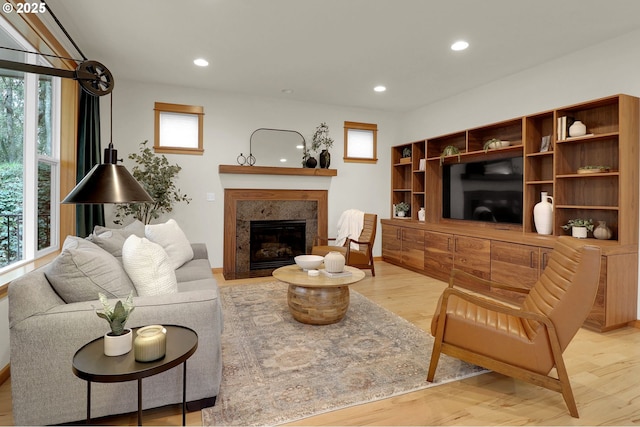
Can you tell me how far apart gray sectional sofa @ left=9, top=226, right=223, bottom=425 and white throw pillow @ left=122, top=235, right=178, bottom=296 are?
6.4 inches

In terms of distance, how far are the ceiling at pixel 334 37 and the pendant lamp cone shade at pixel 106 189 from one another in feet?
7.06

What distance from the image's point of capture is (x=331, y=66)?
4.08 meters

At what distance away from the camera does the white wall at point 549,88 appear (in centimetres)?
324

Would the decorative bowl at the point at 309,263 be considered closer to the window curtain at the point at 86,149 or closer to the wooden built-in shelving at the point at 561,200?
the wooden built-in shelving at the point at 561,200

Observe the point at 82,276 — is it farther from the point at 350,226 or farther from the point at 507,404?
the point at 350,226

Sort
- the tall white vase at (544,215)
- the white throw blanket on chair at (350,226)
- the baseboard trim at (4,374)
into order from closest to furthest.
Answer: the baseboard trim at (4,374) → the tall white vase at (544,215) → the white throw blanket on chair at (350,226)

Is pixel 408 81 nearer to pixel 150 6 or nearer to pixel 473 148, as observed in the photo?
pixel 473 148

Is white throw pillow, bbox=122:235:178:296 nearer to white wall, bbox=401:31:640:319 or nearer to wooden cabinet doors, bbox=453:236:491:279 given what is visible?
wooden cabinet doors, bbox=453:236:491:279

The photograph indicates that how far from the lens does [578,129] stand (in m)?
3.37

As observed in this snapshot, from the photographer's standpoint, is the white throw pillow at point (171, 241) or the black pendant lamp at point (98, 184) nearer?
the black pendant lamp at point (98, 184)

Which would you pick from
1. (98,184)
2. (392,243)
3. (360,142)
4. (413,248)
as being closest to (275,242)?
(392,243)

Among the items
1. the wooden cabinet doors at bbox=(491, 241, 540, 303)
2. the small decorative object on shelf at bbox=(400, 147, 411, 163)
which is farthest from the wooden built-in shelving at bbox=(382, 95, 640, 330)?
the small decorative object on shelf at bbox=(400, 147, 411, 163)

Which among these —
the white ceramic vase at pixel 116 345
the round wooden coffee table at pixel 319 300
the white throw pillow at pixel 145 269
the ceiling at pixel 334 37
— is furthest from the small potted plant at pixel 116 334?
the ceiling at pixel 334 37

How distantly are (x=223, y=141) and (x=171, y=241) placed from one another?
7.45ft
